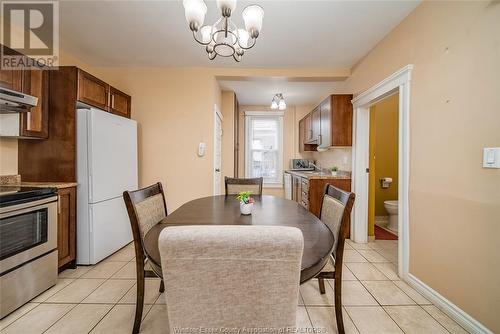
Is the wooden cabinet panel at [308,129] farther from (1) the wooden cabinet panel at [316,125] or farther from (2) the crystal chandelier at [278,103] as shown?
(2) the crystal chandelier at [278,103]

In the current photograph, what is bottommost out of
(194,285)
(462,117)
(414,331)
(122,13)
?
(414,331)

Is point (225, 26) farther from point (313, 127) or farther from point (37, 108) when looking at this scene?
point (313, 127)

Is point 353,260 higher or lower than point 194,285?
lower

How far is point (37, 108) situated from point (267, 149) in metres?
4.22

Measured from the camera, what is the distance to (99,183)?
2.34 metres

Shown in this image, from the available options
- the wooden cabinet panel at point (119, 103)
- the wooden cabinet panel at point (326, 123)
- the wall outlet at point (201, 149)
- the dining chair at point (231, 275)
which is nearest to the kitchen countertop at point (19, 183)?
the wooden cabinet panel at point (119, 103)

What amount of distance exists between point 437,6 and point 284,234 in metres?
2.26

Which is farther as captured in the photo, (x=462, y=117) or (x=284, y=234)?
(x=462, y=117)

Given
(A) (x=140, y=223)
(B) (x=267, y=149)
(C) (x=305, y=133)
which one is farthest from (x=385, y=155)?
(A) (x=140, y=223)

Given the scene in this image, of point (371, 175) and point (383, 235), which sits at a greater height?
point (371, 175)

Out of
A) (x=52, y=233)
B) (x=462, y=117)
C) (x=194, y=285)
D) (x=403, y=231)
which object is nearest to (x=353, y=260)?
(x=403, y=231)

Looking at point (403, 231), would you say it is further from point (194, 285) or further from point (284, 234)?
point (194, 285)

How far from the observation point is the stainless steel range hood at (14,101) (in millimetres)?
1669

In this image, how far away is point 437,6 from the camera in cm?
174
